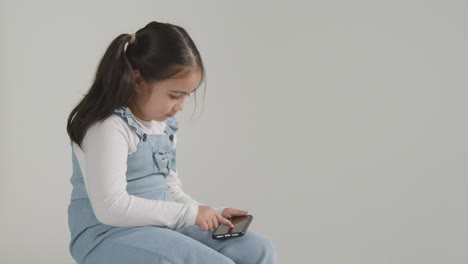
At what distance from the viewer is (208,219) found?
5.20 feet

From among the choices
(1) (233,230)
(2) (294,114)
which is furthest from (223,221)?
(2) (294,114)

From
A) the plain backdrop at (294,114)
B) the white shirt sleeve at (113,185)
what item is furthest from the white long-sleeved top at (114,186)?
the plain backdrop at (294,114)

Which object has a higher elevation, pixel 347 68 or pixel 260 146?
pixel 347 68

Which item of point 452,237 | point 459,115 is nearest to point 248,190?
point 452,237

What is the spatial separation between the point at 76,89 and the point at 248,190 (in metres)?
0.86

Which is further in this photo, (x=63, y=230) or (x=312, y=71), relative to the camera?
(x=312, y=71)

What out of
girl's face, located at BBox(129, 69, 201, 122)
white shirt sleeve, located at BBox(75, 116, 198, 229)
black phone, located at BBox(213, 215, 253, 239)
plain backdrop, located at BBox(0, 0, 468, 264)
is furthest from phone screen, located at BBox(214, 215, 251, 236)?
plain backdrop, located at BBox(0, 0, 468, 264)

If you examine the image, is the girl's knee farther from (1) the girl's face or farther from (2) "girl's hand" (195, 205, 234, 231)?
(1) the girl's face

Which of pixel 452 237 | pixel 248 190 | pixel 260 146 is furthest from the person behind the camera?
pixel 260 146

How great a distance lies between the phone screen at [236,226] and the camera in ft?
5.30

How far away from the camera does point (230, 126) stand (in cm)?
318

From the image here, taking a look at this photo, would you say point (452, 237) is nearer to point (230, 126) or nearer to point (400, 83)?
point (400, 83)

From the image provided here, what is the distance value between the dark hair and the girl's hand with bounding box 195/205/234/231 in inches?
12.1

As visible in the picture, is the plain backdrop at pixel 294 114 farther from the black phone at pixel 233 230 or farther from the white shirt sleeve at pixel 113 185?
the white shirt sleeve at pixel 113 185
